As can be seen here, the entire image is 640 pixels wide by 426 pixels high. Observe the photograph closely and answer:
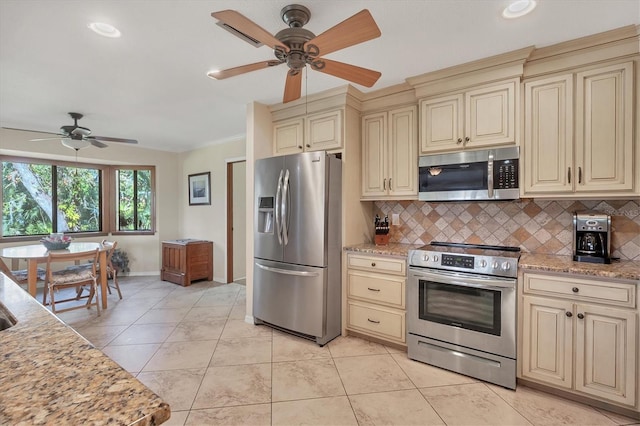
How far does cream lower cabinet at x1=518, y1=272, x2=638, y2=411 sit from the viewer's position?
187cm

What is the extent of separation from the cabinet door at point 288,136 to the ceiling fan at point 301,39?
1.19m

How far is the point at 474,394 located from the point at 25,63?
415cm

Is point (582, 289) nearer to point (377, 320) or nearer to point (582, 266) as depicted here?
point (582, 266)

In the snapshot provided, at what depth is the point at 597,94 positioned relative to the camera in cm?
214

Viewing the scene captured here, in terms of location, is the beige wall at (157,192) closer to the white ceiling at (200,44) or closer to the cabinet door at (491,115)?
the white ceiling at (200,44)

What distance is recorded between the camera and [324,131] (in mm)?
3139

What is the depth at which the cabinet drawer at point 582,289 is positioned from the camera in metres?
1.87

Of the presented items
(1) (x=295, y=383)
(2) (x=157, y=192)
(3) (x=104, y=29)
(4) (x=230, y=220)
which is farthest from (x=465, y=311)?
(2) (x=157, y=192)

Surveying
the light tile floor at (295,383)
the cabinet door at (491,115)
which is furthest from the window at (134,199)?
the cabinet door at (491,115)

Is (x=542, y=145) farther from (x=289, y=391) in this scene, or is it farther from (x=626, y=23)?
(x=289, y=391)

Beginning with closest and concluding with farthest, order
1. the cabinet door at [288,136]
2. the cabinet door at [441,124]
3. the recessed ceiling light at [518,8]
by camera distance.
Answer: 1. the recessed ceiling light at [518,8]
2. the cabinet door at [441,124]
3. the cabinet door at [288,136]

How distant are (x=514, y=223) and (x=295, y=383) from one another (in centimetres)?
220

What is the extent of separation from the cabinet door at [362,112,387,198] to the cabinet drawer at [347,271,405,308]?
2.67 ft

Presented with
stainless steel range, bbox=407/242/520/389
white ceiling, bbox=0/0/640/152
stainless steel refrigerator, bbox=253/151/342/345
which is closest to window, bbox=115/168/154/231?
white ceiling, bbox=0/0/640/152
